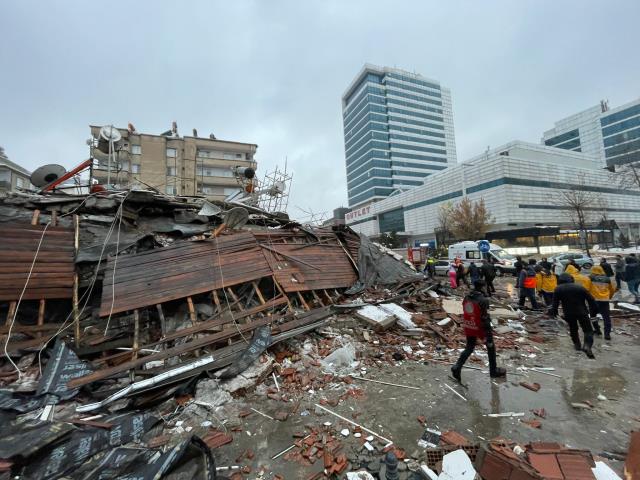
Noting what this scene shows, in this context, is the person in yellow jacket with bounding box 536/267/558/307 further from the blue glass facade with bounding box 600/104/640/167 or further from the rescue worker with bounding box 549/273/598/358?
the blue glass facade with bounding box 600/104/640/167

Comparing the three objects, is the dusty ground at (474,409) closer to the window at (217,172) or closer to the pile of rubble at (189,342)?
the pile of rubble at (189,342)

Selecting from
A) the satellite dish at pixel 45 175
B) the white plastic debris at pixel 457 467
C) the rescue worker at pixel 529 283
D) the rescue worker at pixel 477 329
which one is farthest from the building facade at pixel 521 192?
the satellite dish at pixel 45 175

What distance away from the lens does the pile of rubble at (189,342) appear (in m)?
2.78

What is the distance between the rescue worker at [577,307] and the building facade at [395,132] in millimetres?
70034

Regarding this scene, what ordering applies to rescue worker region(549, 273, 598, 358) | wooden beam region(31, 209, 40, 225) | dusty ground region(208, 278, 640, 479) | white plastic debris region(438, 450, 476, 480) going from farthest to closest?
wooden beam region(31, 209, 40, 225) < rescue worker region(549, 273, 598, 358) < dusty ground region(208, 278, 640, 479) < white plastic debris region(438, 450, 476, 480)

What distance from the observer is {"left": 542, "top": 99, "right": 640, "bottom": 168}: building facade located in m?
57.2

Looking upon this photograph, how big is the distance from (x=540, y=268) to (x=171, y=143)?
35833mm

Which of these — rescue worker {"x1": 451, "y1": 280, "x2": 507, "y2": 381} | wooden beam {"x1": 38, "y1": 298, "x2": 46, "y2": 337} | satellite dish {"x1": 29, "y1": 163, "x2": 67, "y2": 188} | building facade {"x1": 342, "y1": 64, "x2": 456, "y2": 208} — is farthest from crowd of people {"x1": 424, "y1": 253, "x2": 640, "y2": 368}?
building facade {"x1": 342, "y1": 64, "x2": 456, "y2": 208}

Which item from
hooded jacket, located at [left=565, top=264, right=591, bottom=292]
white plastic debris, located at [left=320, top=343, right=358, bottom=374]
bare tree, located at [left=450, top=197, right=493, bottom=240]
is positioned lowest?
white plastic debris, located at [left=320, top=343, right=358, bottom=374]

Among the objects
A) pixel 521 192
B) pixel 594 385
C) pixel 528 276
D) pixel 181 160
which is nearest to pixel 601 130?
pixel 521 192

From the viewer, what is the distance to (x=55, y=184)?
8578 mm

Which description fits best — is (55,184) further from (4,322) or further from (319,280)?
(319,280)

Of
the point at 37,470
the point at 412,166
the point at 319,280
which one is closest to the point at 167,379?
the point at 37,470

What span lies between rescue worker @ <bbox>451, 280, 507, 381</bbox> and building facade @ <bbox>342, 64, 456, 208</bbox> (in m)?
71.7
